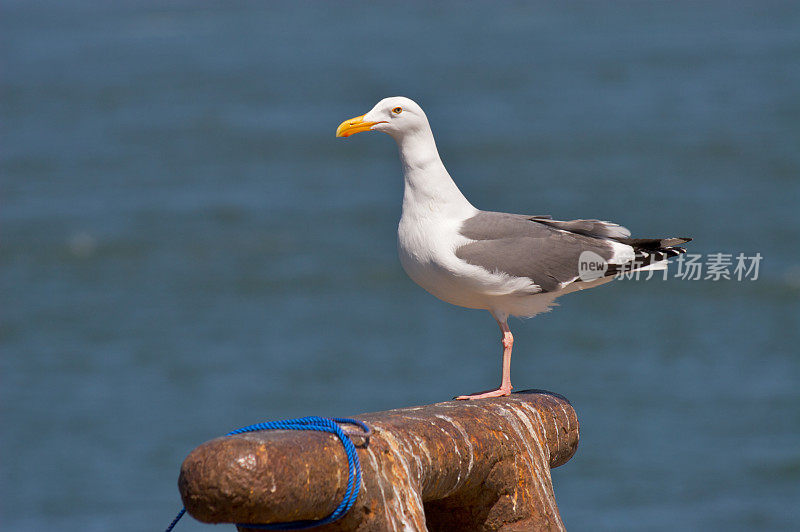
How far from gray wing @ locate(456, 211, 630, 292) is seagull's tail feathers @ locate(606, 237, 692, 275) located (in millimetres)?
94

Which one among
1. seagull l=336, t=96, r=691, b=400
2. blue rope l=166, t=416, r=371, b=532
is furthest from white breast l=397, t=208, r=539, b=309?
blue rope l=166, t=416, r=371, b=532

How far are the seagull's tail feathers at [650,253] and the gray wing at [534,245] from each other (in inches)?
3.7

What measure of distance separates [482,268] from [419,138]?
84 cm

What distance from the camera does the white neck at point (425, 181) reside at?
6125 mm

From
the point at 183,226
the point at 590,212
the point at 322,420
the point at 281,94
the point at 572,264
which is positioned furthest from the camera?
the point at 281,94

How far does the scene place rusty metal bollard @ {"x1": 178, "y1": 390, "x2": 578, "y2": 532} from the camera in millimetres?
3902

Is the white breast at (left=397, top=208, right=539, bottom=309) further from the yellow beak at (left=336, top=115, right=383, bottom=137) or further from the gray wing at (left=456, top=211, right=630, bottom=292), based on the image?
the yellow beak at (left=336, top=115, right=383, bottom=137)

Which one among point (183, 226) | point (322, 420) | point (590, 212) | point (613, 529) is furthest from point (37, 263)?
point (322, 420)

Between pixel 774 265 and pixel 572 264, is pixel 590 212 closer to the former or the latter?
pixel 774 265

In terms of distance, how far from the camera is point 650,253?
645cm

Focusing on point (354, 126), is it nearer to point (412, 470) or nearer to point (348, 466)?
point (412, 470)

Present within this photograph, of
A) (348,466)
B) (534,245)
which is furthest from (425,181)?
(348,466)

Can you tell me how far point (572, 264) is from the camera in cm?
636

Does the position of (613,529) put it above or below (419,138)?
below
